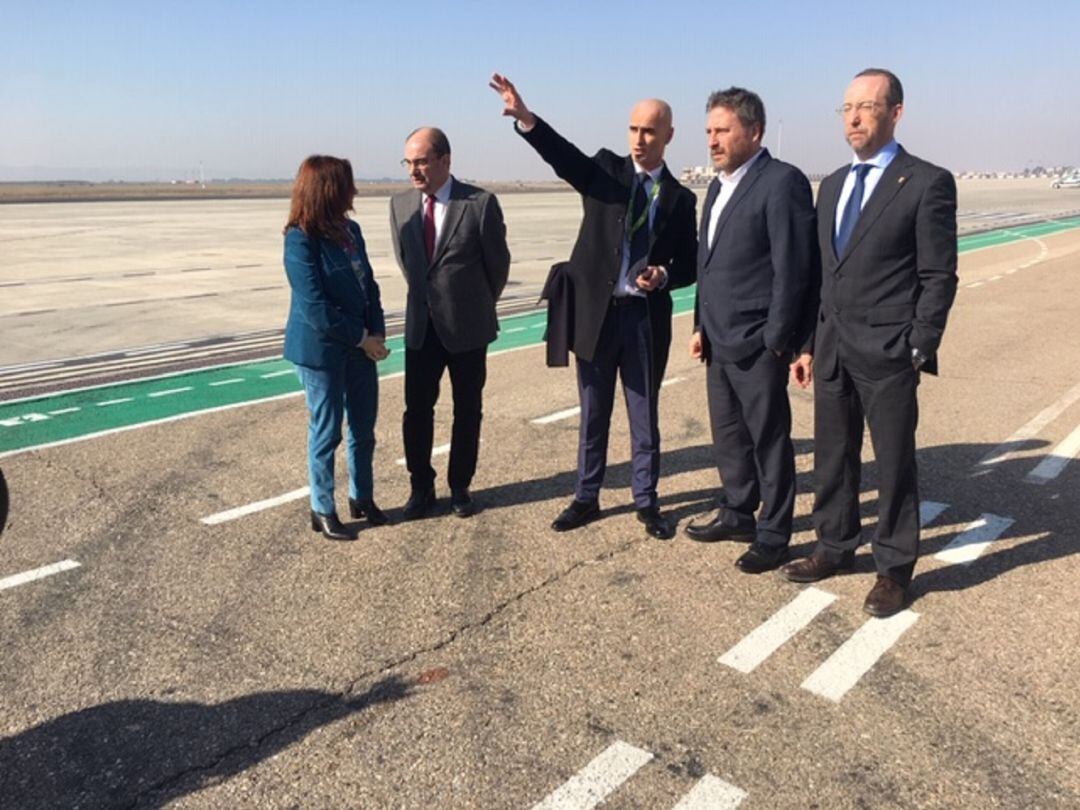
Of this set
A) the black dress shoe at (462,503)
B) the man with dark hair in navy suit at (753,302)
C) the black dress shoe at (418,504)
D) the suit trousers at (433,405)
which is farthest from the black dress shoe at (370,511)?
the man with dark hair in navy suit at (753,302)

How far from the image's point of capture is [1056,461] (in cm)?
595

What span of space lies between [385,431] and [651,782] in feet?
14.5

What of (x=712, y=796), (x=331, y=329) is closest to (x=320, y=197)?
(x=331, y=329)

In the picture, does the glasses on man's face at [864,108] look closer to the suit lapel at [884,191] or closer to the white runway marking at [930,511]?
the suit lapel at [884,191]

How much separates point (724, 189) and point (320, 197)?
78.2 inches

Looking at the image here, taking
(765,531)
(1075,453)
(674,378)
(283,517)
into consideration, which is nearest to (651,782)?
(765,531)

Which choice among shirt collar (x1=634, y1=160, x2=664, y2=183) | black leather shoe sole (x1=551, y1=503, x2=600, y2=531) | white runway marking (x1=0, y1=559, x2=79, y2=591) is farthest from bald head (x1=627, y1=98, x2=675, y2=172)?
white runway marking (x1=0, y1=559, x2=79, y2=591)

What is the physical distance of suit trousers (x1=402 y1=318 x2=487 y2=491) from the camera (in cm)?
498

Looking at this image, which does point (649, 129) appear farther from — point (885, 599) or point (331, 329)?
point (885, 599)

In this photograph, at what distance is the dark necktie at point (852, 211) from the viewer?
381 cm

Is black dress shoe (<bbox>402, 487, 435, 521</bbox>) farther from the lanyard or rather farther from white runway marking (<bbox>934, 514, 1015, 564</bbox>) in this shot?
white runway marking (<bbox>934, 514, 1015, 564</bbox>)

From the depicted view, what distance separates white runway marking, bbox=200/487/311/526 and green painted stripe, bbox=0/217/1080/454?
222 cm

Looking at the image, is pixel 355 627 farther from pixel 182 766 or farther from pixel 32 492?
pixel 32 492

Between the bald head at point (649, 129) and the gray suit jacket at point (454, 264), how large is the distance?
0.88 meters
